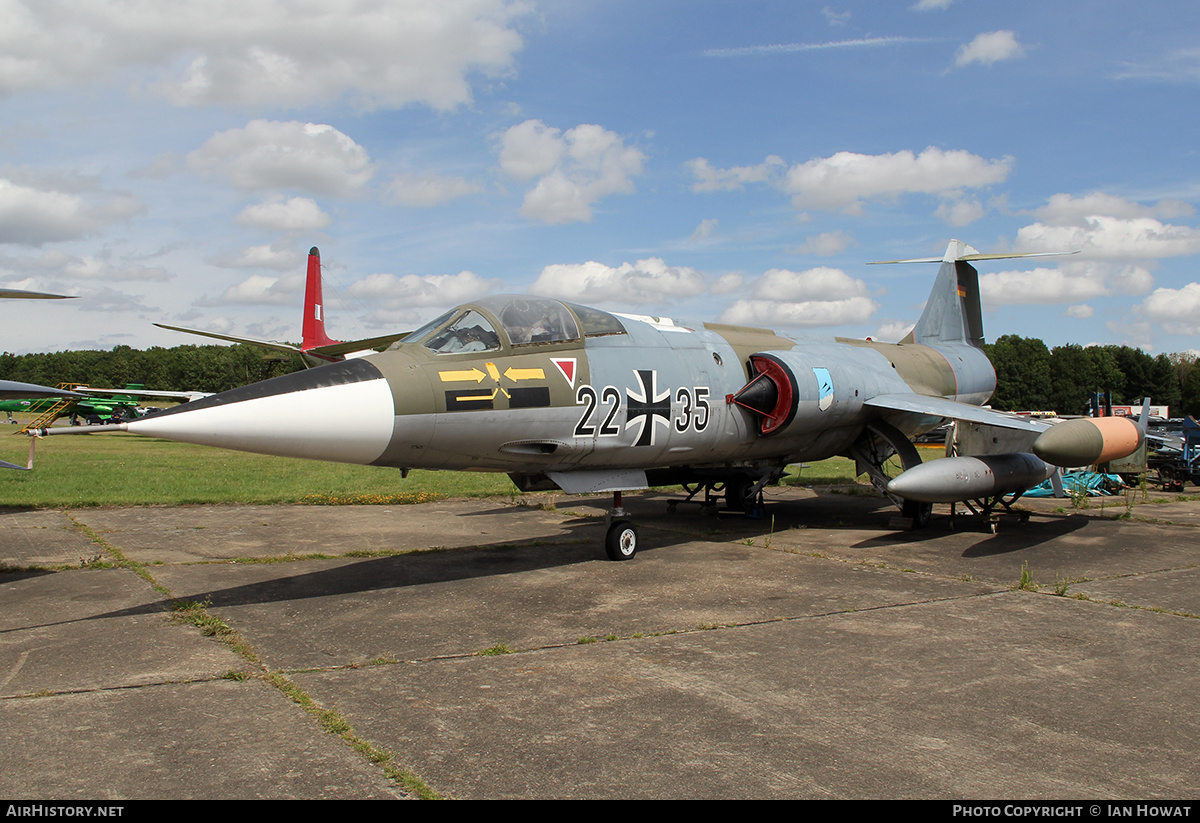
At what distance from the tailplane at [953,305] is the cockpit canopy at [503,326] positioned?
931 centimetres

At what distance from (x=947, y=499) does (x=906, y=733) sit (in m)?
6.28

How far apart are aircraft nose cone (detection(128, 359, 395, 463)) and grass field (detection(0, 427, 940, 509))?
853 cm

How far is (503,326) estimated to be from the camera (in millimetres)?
7531

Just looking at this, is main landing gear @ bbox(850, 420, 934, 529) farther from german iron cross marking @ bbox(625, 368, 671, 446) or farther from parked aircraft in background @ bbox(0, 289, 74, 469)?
parked aircraft in background @ bbox(0, 289, 74, 469)

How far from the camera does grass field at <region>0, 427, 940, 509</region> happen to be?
1444 centimetres

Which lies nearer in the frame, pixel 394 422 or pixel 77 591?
pixel 394 422

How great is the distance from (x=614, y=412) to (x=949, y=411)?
507 cm

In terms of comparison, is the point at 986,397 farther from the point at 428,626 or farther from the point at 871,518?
the point at 428,626

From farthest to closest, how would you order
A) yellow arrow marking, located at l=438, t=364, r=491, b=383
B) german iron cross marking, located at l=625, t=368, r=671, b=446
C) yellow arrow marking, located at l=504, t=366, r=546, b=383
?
german iron cross marking, located at l=625, t=368, r=671, b=446 → yellow arrow marking, located at l=504, t=366, r=546, b=383 → yellow arrow marking, located at l=438, t=364, r=491, b=383

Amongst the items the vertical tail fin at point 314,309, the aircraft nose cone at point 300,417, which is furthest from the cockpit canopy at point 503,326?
the vertical tail fin at point 314,309

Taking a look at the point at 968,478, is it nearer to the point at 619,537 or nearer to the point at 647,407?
the point at 647,407

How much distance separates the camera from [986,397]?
593 inches

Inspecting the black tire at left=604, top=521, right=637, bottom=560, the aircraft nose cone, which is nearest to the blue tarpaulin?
the black tire at left=604, top=521, right=637, bottom=560
